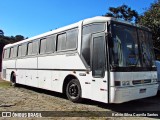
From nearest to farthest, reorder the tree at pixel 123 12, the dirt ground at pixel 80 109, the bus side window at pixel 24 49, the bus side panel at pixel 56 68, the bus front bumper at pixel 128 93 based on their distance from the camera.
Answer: the dirt ground at pixel 80 109
the bus front bumper at pixel 128 93
the bus side panel at pixel 56 68
the bus side window at pixel 24 49
the tree at pixel 123 12

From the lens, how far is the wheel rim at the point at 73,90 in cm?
952

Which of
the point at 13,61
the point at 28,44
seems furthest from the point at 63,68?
the point at 13,61

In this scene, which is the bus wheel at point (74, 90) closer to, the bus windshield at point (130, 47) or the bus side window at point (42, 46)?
the bus windshield at point (130, 47)

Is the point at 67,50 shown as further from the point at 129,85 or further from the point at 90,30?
the point at 129,85

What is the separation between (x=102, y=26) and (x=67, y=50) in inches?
95.4

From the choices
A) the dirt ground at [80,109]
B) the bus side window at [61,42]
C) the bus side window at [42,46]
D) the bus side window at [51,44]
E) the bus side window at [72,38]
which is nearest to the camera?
the dirt ground at [80,109]

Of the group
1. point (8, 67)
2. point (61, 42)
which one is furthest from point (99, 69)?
point (8, 67)

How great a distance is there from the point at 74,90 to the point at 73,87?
13 centimetres

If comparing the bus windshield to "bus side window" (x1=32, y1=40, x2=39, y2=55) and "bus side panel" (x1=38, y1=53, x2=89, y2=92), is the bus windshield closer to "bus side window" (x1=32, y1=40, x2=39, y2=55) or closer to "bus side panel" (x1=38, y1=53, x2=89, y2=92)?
"bus side panel" (x1=38, y1=53, x2=89, y2=92)

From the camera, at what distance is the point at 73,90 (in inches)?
379

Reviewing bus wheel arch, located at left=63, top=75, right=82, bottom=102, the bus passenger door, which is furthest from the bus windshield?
bus wheel arch, located at left=63, top=75, right=82, bottom=102

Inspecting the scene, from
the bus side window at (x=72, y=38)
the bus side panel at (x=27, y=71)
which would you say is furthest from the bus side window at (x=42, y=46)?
the bus side window at (x=72, y=38)

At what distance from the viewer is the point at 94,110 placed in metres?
8.17

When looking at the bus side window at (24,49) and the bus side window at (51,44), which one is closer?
the bus side window at (51,44)
